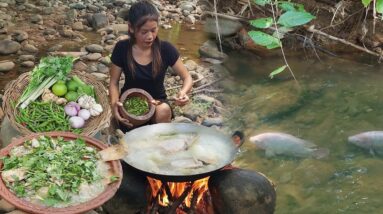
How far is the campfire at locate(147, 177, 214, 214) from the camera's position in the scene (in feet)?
12.1

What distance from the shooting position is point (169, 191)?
375 cm

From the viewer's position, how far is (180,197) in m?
Result: 3.65

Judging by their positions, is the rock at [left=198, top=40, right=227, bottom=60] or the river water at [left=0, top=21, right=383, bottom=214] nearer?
the river water at [left=0, top=21, right=383, bottom=214]

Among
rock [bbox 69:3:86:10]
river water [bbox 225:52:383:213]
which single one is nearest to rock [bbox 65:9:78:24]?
rock [bbox 69:3:86:10]

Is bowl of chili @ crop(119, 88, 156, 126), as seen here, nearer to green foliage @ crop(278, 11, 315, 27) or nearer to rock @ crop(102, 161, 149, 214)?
rock @ crop(102, 161, 149, 214)

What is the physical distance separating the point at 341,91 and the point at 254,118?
1.43m

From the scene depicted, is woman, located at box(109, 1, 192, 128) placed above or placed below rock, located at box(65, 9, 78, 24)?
above

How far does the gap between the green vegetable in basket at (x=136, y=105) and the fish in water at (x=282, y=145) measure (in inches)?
60.9

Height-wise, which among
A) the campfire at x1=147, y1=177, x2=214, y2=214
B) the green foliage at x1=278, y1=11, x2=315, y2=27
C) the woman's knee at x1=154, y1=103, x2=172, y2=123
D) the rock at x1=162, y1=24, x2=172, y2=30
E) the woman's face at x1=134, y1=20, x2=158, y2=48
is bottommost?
the rock at x1=162, y1=24, x2=172, y2=30

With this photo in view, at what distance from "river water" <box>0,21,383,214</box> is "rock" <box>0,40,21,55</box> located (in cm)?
76

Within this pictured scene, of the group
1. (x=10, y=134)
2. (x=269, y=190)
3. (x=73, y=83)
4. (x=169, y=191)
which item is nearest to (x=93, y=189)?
(x=169, y=191)

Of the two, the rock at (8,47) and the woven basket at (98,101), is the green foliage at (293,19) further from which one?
the rock at (8,47)

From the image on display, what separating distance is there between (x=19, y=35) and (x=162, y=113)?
4.62 m

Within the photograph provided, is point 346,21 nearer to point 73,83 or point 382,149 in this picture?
point 382,149
